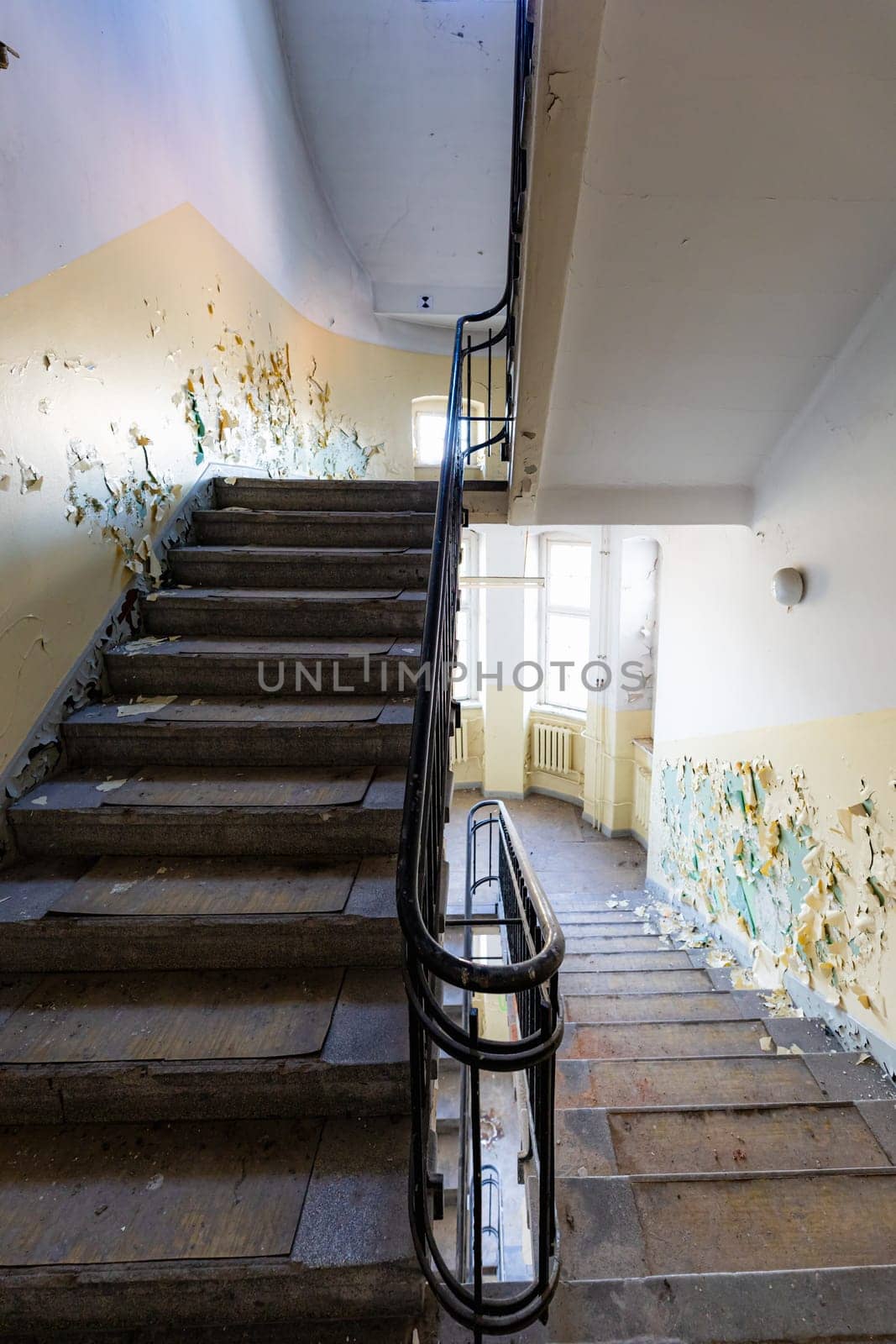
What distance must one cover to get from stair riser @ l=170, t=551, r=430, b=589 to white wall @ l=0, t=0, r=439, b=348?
111cm

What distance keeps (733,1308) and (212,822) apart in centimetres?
169

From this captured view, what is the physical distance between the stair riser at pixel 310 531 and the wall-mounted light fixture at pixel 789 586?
5.11ft

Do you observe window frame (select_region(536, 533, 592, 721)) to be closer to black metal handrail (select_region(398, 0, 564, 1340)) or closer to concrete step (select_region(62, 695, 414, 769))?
concrete step (select_region(62, 695, 414, 769))

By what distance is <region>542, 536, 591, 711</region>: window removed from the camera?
253 inches

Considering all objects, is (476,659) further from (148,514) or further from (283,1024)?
(283,1024)

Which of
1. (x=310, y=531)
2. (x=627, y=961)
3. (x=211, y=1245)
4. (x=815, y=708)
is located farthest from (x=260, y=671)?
(x=627, y=961)

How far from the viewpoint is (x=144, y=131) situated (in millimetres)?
2322

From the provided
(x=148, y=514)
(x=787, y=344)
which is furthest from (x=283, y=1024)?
(x=787, y=344)

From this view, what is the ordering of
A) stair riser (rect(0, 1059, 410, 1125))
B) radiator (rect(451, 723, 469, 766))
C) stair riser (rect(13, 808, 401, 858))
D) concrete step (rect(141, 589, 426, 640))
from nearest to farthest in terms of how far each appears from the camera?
stair riser (rect(0, 1059, 410, 1125))
stair riser (rect(13, 808, 401, 858))
concrete step (rect(141, 589, 426, 640))
radiator (rect(451, 723, 469, 766))

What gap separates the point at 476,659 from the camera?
6738mm

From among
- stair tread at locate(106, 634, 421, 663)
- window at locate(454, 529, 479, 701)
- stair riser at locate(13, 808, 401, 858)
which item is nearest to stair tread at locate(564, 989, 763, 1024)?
stair riser at locate(13, 808, 401, 858)

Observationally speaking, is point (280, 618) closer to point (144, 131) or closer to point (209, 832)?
point (209, 832)

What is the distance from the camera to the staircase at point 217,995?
1.06m

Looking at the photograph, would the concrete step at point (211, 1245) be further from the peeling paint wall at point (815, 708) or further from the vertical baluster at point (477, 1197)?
the peeling paint wall at point (815, 708)
